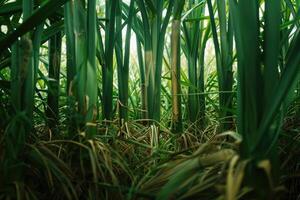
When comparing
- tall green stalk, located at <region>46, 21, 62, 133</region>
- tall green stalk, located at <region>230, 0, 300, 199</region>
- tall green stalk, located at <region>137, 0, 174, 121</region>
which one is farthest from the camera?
tall green stalk, located at <region>137, 0, 174, 121</region>

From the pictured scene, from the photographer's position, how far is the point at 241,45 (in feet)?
1.52

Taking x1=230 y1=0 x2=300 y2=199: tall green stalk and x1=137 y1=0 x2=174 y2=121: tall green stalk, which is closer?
x1=230 y1=0 x2=300 y2=199: tall green stalk

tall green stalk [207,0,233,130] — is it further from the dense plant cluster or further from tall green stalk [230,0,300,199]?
tall green stalk [230,0,300,199]

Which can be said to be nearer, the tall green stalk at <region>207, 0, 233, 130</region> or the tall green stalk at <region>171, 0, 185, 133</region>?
the tall green stalk at <region>207, 0, 233, 130</region>

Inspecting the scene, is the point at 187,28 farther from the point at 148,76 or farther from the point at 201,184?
the point at 201,184

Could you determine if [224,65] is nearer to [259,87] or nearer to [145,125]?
[145,125]

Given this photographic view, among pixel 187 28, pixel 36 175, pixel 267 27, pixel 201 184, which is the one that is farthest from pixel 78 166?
pixel 187 28

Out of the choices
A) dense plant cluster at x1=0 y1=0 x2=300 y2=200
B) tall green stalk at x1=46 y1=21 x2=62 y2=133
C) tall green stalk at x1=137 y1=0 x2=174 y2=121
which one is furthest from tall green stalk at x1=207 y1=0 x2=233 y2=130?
tall green stalk at x1=46 y1=21 x2=62 y2=133

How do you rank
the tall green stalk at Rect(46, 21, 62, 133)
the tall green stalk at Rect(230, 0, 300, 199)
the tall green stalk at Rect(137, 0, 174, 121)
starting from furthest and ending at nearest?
the tall green stalk at Rect(137, 0, 174, 121), the tall green stalk at Rect(46, 21, 62, 133), the tall green stalk at Rect(230, 0, 300, 199)

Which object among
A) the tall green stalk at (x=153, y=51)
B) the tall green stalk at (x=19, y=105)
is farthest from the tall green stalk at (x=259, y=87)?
the tall green stalk at (x=153, y=51)

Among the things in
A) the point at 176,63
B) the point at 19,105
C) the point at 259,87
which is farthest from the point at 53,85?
the point at 259,87

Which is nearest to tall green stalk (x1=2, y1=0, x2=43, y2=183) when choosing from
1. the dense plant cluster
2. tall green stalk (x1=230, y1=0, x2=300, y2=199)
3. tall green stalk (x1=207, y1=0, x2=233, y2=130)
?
the dense plant cluster

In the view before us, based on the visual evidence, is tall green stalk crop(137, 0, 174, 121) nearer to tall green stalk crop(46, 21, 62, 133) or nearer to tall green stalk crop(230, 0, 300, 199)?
tall green stalk crop(46, 21, 62, 133)

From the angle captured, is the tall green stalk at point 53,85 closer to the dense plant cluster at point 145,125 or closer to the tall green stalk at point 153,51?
the dense plant cluster at point 145,125
